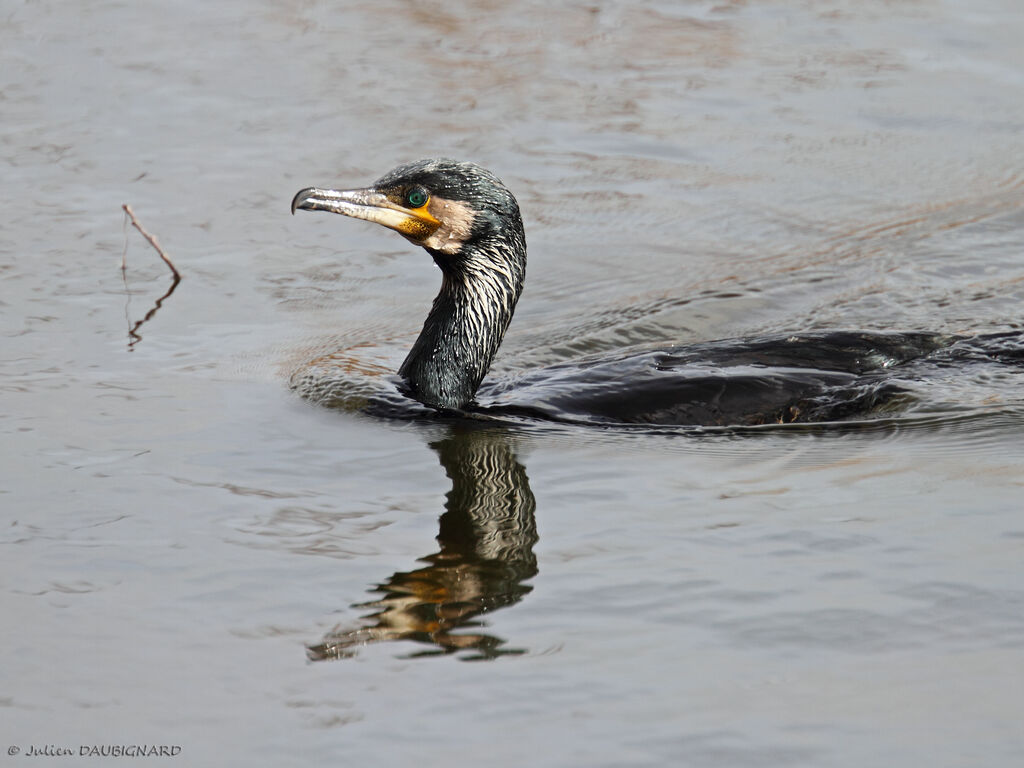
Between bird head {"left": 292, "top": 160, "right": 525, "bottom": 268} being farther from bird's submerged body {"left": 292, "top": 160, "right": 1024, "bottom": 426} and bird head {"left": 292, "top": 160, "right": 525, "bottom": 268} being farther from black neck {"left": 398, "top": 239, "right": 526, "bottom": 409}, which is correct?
black neck {"left": 398, "top": 239, "right": 526, "bottom": 409}

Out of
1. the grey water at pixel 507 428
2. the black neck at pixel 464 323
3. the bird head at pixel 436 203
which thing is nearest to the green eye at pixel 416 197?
the bird head at pixel 436 203

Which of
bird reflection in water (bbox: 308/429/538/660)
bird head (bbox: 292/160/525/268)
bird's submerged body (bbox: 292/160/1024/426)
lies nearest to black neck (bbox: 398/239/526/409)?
bird's submerged body (bbox: 292/160/1024/426)

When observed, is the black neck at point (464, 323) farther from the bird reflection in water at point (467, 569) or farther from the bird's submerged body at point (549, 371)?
the bird reflection in water at point (467, 569)

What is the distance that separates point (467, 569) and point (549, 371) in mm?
2109

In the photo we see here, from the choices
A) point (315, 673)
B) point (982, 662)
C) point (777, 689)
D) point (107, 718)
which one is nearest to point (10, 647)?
point (107, 718)

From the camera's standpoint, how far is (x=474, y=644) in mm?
4328

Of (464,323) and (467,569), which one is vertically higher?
(464,323)

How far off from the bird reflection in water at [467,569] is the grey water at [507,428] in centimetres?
2

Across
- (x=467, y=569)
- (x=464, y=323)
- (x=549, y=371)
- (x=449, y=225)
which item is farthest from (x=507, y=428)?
(x=467, y=569)

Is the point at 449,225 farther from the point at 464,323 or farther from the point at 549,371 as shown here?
the point at 549,371

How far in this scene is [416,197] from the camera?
6219mm

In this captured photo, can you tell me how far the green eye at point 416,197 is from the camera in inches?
245

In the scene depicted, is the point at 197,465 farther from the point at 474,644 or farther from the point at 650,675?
the point at 650,675

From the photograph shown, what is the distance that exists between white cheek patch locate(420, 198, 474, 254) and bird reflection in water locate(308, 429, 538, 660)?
86 cm
